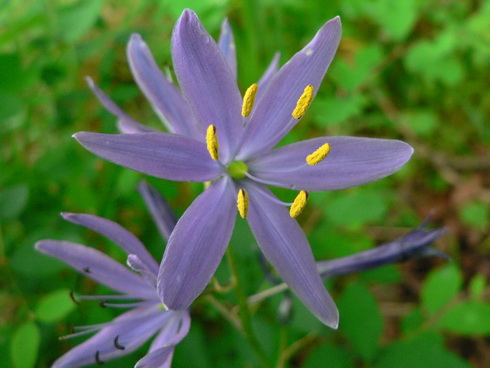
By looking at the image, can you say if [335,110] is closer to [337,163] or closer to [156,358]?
[337,163]

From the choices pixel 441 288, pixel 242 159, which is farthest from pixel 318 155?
pixel 441 288

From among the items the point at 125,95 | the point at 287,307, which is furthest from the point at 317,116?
the point at 287,307

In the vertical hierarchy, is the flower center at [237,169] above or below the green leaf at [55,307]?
above

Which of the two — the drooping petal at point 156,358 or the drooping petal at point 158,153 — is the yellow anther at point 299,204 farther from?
the drooping petal at point 156,358

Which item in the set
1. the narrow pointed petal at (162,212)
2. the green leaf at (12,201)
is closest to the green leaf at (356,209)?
the narrow pointed petal at (162,212)

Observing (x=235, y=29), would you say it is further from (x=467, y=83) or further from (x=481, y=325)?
(x=481, y=325)

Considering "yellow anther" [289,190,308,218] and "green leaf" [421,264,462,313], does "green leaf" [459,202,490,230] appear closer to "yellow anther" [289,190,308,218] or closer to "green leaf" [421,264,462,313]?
"green leaf" [421,264,462,313]

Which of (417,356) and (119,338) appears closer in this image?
(119,338)
